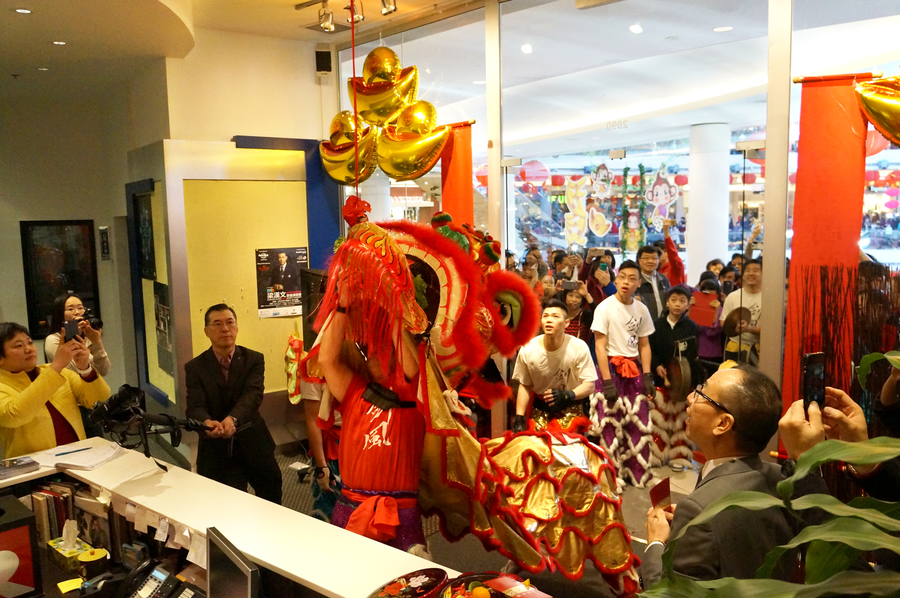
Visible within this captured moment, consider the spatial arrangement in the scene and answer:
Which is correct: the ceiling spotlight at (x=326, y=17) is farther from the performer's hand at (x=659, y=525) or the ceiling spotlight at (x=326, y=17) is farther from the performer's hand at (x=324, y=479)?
the performer's hand at (x=659, y=525)

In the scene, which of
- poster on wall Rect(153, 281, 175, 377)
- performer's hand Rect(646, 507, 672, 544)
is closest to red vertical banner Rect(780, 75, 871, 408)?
performer's hand Rect(646, 507, 672, 544)

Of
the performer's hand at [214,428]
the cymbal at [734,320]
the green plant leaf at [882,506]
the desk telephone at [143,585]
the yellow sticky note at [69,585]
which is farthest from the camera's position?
the cymbal at [734,320]

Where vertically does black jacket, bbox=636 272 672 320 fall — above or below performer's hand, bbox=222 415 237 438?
above

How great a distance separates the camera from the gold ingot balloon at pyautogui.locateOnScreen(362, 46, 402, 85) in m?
4.13

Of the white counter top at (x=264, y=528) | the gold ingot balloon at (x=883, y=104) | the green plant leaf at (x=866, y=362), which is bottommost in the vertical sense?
the white counter top at (x=264, y=528)

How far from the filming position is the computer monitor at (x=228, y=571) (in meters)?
1.58

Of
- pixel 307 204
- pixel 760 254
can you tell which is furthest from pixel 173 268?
pixel 760 254

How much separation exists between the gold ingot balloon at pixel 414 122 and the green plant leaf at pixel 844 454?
3.83 m

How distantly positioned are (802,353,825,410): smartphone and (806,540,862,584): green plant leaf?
1.16 m

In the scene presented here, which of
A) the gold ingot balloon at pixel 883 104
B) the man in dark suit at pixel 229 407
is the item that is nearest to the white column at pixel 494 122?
the man in dark suit at pixel 229 407

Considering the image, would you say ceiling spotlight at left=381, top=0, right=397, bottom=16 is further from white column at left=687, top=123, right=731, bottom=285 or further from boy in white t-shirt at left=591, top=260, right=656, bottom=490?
boy in white t-shirt at left=591, top=260, right=656, bottom=490

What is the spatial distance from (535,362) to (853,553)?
11.1 ft

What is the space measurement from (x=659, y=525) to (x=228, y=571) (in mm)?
1124

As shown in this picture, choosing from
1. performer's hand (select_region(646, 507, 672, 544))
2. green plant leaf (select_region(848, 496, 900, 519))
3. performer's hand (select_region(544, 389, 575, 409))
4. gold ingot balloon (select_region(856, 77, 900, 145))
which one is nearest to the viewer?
green plant leaf (select_region(848, 496, 900, 519))
